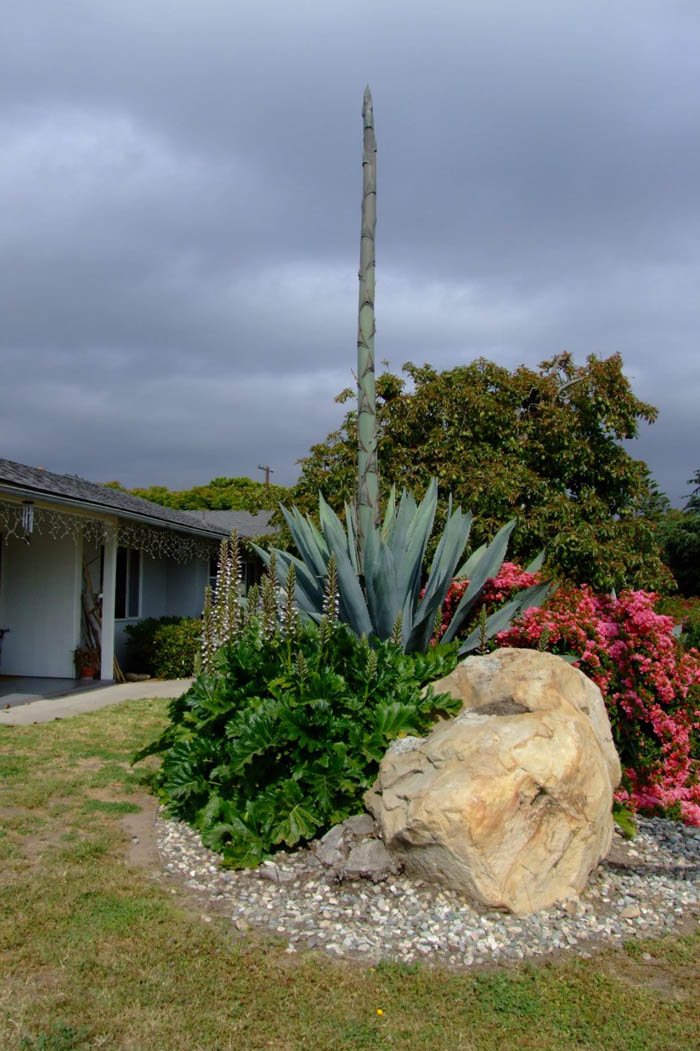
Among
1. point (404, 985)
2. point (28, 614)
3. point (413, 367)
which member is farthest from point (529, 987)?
point (28, 614)

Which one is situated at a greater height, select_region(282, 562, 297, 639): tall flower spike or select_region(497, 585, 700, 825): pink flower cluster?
select_region(282, 562, 297, 639): tall flower spike

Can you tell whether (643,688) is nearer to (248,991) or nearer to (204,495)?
(248,991)

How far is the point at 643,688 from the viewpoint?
5730 millimetres

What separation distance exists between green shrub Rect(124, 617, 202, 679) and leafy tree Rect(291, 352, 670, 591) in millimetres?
3197

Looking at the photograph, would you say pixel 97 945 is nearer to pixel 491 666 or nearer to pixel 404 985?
pixel 404 985

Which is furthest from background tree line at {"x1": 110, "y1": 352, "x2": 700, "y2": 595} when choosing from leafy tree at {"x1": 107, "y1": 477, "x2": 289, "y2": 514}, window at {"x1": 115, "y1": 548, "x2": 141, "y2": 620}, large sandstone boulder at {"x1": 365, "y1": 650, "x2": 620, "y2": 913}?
leafy tree at {"x1": 107, "y1": 477, "x2": 289, "y2": 514}

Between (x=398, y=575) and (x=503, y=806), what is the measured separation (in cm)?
274

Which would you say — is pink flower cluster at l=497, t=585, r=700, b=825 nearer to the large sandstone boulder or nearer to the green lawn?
the large sandstone boulder

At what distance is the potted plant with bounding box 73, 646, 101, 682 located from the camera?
12.3m

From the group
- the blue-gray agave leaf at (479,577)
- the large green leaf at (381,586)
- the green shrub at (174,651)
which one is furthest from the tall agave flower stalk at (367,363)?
the green shrub at (174,651)

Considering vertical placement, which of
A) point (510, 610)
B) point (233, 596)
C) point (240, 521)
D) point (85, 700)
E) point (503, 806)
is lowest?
point (85, 700)

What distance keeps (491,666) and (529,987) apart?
7.43ft

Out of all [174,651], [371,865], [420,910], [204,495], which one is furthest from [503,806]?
[204,495]

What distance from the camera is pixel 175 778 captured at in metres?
4.92
